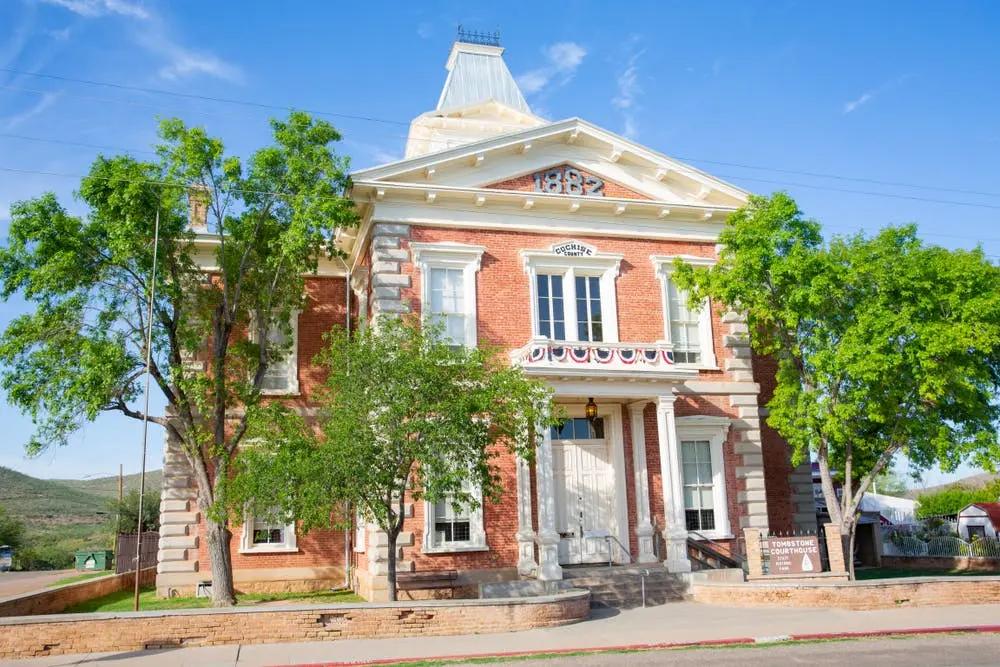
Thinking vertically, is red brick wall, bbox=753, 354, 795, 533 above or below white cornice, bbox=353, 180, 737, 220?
below

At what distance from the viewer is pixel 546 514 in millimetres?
19031

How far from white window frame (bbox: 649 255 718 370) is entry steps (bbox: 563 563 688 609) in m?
5.80

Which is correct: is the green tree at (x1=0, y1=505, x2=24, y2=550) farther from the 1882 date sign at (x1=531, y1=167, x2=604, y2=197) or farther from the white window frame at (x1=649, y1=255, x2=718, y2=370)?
the white window frame at (x1=649, y1=255, x2=718, y2=370)

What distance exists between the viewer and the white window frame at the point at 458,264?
2109 centimetres

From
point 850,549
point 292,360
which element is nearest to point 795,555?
point 850,549

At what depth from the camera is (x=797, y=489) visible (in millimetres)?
25234

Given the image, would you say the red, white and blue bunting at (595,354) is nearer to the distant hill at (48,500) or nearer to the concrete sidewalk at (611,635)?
the concrete sidewalk at (611,635)

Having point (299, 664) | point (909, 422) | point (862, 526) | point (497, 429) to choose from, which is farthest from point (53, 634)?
point (862, 526)

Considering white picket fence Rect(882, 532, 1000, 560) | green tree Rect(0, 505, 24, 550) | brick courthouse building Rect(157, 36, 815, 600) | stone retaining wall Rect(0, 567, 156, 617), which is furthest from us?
green tree Rect(0, 505, 24, 550)

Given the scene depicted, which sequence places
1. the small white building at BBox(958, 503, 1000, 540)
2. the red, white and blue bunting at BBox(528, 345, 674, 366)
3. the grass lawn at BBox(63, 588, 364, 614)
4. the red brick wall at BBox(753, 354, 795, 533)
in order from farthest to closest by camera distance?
the small white building at BBox(958, 503, 1000, 540)
the red brick wall at BBox(753, 354, 795, 533)
the red, white and blue bunting at BBox(528, 345, 674, 366)
the grass lawn at BBox(63, 588, 364, 614)

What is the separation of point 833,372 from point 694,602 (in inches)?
245

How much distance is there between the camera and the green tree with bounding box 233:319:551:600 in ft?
50.1

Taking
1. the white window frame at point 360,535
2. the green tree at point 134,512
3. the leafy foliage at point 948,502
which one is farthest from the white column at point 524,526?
the leafy foliage at point 948,502

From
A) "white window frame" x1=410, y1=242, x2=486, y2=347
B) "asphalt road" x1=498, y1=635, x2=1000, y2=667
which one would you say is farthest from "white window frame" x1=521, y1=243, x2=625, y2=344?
"asphalt road" x1=498, y1=635, x2=1000, y2=667
